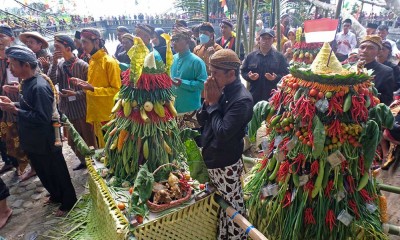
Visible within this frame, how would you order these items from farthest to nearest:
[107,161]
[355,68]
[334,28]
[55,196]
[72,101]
A: [72,101], [55,196], [107,161], [355,68], [334,28]

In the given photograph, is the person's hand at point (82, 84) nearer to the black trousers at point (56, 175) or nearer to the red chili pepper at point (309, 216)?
the black trousers at point (56, 175)

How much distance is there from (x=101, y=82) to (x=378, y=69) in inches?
136

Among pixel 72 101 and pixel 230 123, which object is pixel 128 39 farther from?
pixel 230 123

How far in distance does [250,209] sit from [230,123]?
853mm

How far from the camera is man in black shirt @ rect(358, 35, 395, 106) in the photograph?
357 cm

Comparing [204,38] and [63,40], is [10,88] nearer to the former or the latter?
[63,40]

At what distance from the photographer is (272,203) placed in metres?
2.24

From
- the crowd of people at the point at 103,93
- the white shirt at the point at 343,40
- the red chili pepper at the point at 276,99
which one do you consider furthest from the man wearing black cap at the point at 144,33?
the white shirt at the point at 343,40

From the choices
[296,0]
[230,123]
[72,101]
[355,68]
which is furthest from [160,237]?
[296,0]

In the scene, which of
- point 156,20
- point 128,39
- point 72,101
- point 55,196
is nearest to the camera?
point 55,196

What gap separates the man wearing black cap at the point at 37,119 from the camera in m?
2.90

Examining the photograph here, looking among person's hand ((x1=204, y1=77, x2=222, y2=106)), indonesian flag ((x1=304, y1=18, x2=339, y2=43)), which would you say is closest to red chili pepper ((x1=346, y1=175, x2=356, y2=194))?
Result: indonesian flag ((x1=304, y1=18, x2=339, y2=43))

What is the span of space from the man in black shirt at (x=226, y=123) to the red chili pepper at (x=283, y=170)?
0.32 meters

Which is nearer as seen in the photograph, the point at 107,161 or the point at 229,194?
the point at 229,194
